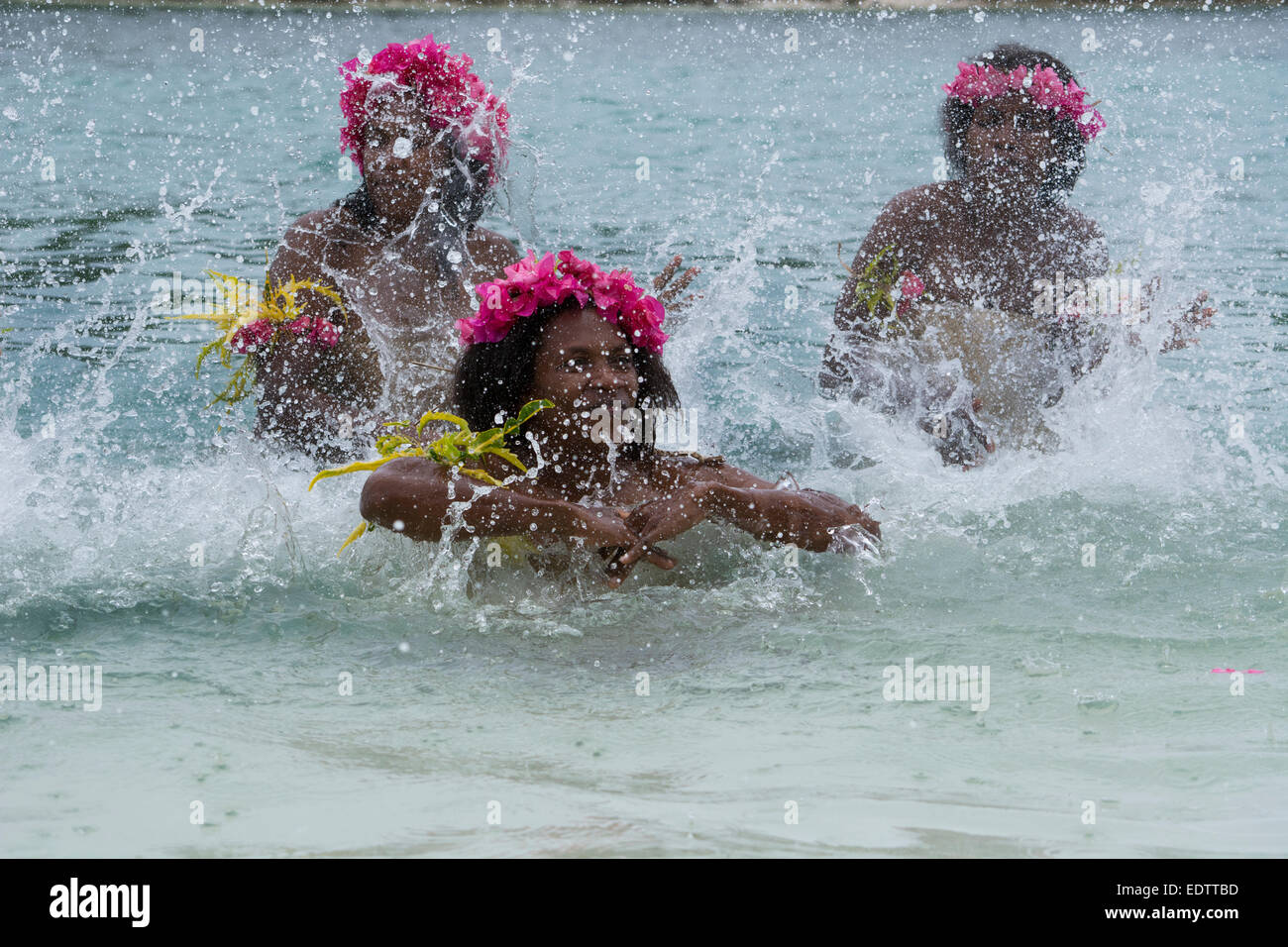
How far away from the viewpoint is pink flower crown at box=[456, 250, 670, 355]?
4.79 m

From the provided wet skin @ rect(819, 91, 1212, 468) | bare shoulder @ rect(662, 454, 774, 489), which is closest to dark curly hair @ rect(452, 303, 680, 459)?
bare shoulder @ rect(662, 454, 774, 489)

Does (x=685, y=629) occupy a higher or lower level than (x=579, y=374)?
lower

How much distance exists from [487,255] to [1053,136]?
272cm

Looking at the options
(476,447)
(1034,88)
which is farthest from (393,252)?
(1034,88)

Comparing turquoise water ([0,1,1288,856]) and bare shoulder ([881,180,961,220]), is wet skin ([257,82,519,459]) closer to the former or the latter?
turquoise water ([0,1,1288,856])

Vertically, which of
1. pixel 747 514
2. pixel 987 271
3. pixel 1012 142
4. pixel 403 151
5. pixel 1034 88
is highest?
pixel 1034 88

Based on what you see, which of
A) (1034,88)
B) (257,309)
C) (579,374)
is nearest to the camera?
(579,374)

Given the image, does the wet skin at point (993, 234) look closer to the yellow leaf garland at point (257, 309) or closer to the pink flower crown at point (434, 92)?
the pink flower crown at point (434, 92)

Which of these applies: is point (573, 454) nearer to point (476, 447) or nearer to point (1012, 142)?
point (476, 447)

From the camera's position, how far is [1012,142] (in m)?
6.93

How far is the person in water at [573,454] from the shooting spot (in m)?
4.60

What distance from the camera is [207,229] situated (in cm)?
1205

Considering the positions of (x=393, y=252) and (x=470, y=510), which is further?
(x=393, y=252)

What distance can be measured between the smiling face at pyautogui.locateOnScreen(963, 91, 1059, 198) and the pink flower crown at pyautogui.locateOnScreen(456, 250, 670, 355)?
275cm
